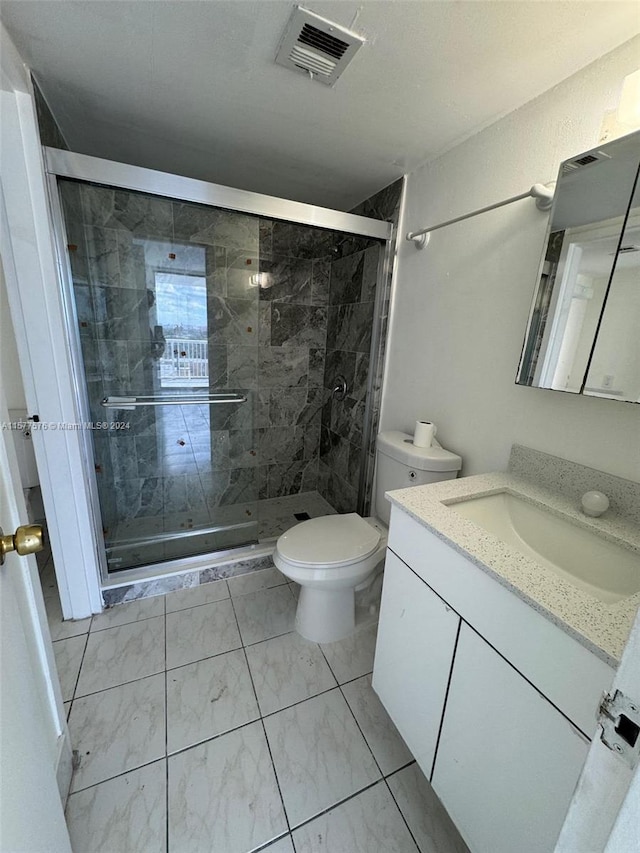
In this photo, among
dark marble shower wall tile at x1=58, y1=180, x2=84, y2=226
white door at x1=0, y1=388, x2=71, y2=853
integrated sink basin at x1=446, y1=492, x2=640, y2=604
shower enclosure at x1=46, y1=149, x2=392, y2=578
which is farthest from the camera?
shower enclosure at x1=46, y1=149, x2=392, y2=578

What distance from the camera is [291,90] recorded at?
120 cm

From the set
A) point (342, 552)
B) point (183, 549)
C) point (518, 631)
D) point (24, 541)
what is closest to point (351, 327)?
point (342, 552)

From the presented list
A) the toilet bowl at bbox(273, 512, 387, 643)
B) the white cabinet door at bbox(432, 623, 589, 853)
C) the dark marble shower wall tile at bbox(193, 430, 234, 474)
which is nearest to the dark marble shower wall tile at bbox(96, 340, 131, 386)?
the dark marble shower wall tile at bbox(193, 430, 234, 474)

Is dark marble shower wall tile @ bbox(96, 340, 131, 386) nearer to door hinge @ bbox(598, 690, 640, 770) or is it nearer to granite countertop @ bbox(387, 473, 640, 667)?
granite countertop @ bbox(387, 473, 640, 667)

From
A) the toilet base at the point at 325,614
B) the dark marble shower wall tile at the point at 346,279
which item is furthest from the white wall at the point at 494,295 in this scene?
the toilet base at the point at 325,614

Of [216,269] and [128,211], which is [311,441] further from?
[128,211]

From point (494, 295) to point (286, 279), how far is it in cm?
157

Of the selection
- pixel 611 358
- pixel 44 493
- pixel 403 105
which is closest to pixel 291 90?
pixel 403 105

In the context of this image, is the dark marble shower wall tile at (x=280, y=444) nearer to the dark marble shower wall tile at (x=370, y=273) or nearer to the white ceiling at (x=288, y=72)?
the dark marble shower wall tile at (x=370, y=273)

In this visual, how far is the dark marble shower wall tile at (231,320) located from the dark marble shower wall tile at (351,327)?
1.95 ft

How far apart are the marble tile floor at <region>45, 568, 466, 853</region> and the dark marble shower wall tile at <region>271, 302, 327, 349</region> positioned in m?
1.82

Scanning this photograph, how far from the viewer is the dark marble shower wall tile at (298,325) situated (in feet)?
8.29

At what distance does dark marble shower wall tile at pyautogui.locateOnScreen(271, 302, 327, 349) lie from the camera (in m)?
2.53

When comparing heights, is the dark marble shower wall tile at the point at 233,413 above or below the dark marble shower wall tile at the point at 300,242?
below
